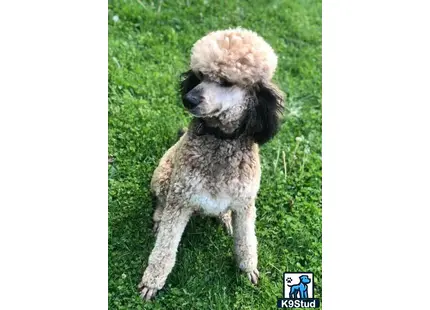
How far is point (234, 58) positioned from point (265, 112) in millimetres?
280

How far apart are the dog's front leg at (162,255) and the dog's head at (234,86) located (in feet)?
1.73

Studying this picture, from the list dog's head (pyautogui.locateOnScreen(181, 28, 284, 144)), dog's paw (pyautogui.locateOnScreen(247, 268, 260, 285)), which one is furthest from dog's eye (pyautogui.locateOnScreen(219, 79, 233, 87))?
dog's paw (pyautogui.locateOnScreen(247, 268, 260, 285))

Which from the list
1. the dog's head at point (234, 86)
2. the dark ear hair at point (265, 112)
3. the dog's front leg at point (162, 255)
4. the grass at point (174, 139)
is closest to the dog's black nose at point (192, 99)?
the dog's head at point (234, 86)

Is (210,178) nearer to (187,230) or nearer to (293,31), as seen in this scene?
(187,230)

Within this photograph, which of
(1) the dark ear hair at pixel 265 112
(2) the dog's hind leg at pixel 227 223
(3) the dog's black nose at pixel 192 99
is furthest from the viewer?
(2) the dog's hind leg at pixel 227 223

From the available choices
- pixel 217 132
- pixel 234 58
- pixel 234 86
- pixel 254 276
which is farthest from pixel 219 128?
pixel 254 276

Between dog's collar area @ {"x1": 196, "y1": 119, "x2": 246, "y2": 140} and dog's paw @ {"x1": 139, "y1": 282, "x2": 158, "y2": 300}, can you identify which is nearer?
dog's collar area @ {"x1": 196, "y1": 119, "x2": 246, "y2": 140}

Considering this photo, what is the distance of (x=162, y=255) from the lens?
2.76 meters

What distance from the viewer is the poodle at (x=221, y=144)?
93.0 inches

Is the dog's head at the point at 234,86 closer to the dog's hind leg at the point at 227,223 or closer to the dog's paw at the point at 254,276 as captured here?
the dog's hind leg at the point at 227,223

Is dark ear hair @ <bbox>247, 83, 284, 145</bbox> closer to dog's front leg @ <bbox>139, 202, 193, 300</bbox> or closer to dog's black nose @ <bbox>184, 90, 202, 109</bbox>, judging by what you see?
dog's black nose @ <bbox>184, 90, 202, 109</bbox>

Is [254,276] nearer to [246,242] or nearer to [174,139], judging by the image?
[246,242]

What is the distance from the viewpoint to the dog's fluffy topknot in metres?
2.34

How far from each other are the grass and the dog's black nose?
2.51ft
